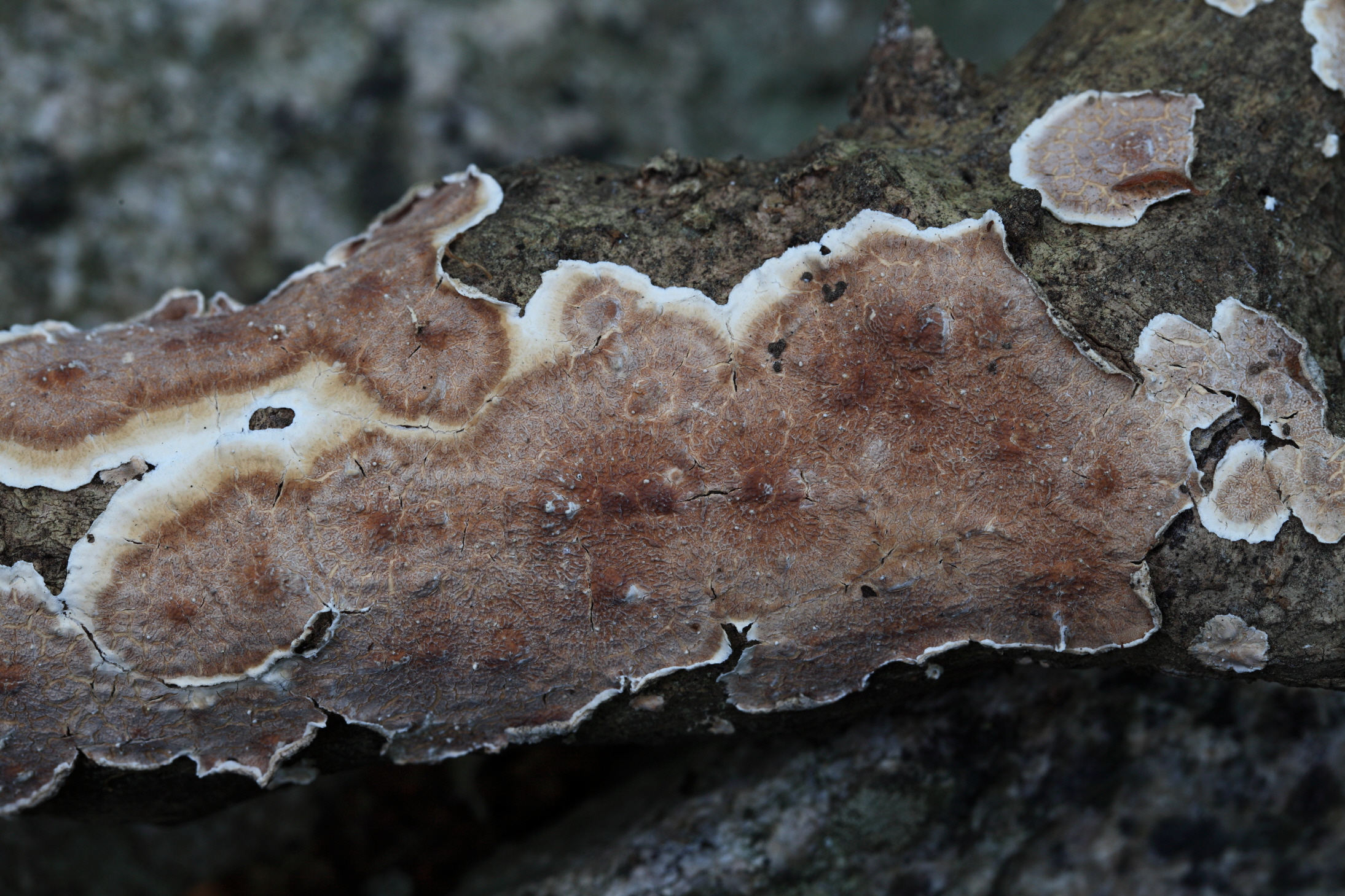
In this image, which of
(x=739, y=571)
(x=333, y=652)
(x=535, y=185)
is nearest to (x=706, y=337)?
(x=739, y=571)

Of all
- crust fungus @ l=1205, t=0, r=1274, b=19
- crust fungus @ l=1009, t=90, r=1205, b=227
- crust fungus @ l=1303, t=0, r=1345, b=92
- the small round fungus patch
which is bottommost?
the small round fungus patch

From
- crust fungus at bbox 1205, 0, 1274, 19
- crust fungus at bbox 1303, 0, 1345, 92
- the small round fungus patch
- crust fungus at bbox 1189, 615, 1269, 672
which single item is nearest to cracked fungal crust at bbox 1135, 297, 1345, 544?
the small round fungus patch

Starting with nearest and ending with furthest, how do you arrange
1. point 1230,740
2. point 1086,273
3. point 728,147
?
point 1086,273 → point 1230,740 → point 728,147

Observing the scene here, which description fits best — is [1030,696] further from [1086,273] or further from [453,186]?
[453,186]

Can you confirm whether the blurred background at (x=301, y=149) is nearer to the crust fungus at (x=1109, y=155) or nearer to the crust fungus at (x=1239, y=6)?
the crust fungus at (x=1239, y=6)

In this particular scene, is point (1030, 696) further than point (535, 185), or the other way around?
point (1030, 696)

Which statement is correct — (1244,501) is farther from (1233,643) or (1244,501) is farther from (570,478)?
(570,478)

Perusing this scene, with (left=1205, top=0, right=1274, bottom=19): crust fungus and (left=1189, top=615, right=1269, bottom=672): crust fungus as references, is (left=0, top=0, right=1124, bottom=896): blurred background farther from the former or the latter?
(left=1189, top=615, right=1269, bottom=672): crust fungus
